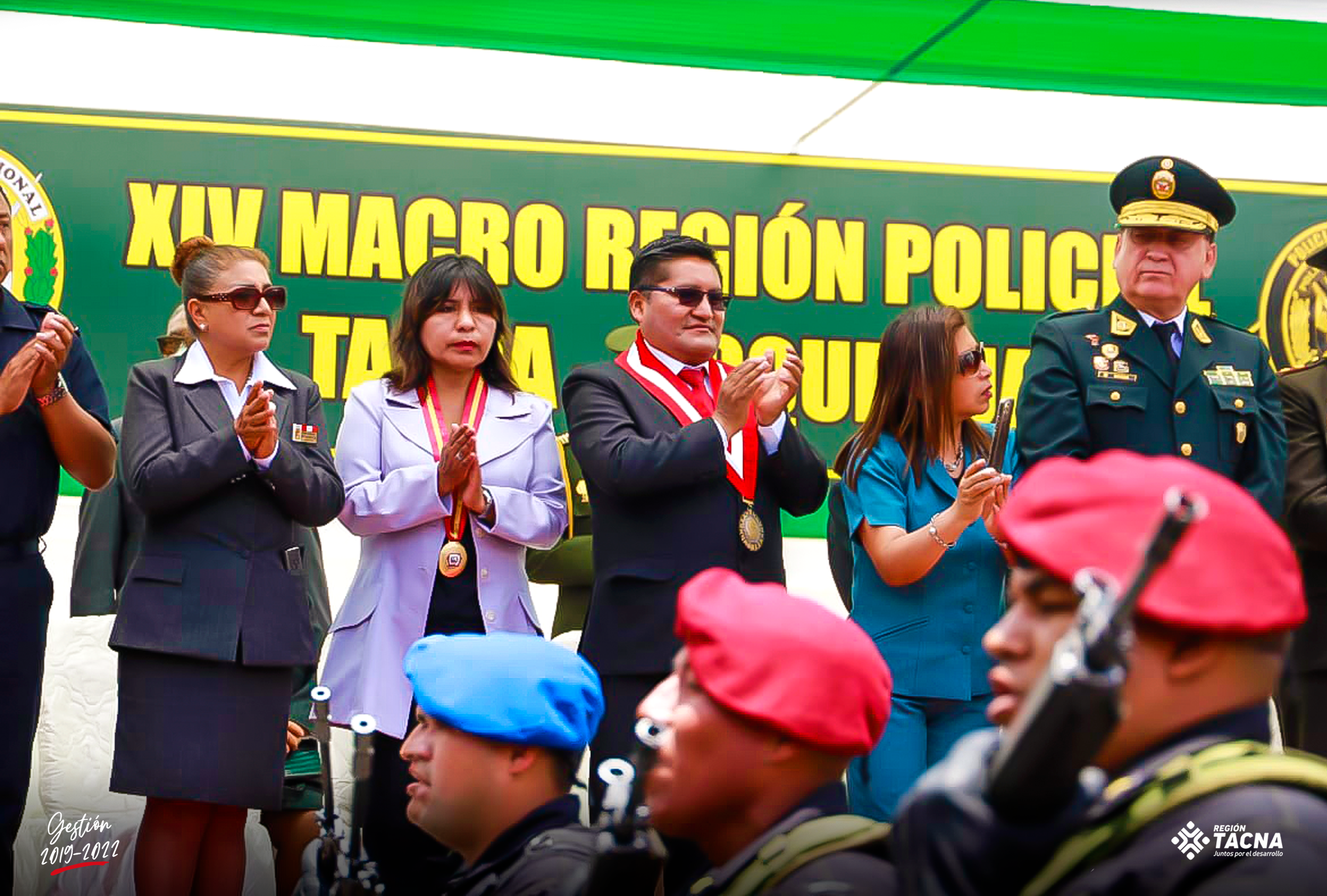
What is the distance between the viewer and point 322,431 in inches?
181

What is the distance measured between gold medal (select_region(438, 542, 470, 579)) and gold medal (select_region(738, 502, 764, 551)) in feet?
2.64

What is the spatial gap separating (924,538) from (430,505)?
135 centimetres

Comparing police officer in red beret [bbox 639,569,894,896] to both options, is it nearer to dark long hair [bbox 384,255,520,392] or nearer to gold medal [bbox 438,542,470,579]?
gold medal [bbox 438,542,470,579]

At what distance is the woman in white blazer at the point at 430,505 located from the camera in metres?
4.31

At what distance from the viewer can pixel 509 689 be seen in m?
3.14

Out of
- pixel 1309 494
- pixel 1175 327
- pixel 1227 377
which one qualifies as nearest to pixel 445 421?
pixel 1175 327

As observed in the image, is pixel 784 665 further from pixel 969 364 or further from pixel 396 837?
pixel 969 364

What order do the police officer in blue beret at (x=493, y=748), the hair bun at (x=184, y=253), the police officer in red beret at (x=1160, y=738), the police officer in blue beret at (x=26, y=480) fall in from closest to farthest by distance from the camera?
the police officer in red beret at (x=1160, y=738) → the police officer in blue beret at (x=493, y=748) → the police officer in blue beret at (x=26, y=480) → the hair bun at (x=184, y=253)

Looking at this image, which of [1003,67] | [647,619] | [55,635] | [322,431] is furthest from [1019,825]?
[55,635]

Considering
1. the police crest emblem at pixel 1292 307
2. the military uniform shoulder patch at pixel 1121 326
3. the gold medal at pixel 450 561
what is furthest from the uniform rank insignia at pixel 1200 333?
the police crest emblem at pixel 1292 307

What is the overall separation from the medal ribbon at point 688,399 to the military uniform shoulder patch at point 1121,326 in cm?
98

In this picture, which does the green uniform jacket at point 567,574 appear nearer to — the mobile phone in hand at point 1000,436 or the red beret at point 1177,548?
the mobile phone in hand at point 1000,436

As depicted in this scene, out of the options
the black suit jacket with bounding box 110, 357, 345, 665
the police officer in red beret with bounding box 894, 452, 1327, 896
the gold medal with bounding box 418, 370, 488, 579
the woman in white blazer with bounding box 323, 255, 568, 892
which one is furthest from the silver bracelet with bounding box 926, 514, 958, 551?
the police officer in red beret with bounding box 894, 452, 1327, 896

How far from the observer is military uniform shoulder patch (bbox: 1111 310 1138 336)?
4.20 metres
